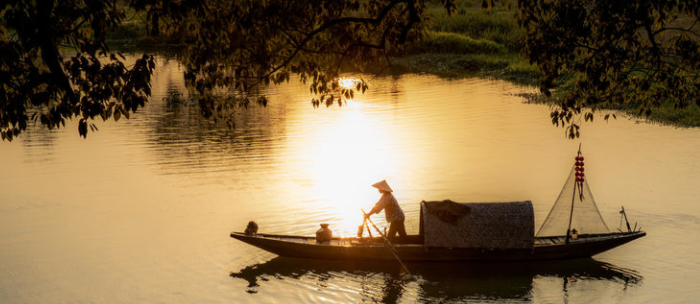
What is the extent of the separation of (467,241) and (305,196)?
24.6 ft

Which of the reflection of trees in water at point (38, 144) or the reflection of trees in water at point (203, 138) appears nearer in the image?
the reflection of trees in water at point (203, 138)

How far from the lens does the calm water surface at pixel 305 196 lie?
51.5 ft

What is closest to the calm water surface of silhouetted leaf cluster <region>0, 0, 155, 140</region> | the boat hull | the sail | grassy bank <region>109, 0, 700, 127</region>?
the boat hull

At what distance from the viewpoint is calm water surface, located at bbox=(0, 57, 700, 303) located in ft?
51.5

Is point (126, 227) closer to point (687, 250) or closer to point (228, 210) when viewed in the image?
point (228, 210)

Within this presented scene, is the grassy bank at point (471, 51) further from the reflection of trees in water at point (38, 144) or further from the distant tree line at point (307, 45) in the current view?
the distant tree line at point (307, 45)

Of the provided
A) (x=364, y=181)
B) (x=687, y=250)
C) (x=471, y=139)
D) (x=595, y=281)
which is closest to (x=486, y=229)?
Answer: (x=595, y=281)

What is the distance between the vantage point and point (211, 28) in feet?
42.7

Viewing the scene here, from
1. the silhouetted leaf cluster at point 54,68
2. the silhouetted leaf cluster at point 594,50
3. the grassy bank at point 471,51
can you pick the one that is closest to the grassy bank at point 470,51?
the grassy bank at point 471,51

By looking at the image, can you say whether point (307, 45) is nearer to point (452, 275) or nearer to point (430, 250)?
point (430, 250)

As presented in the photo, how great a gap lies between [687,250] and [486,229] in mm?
5261

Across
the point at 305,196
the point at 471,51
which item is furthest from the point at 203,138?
the point at 471,51

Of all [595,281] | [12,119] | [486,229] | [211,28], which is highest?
[211,28]

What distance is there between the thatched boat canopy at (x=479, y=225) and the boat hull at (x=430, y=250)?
23 cm
